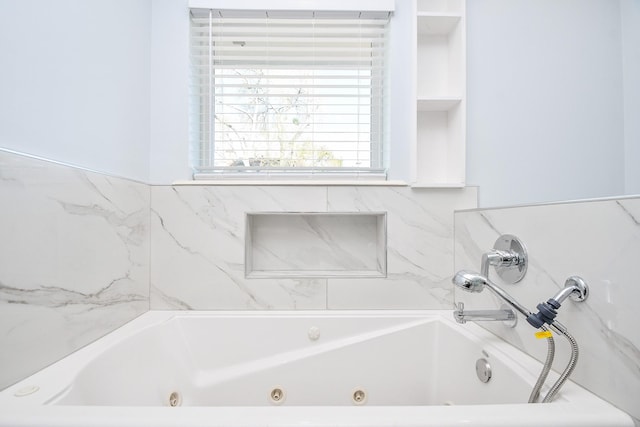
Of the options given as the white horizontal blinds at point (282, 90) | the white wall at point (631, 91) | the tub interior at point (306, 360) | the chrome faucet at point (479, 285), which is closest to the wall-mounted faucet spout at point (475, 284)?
the chrome faucet at point (479, 285)

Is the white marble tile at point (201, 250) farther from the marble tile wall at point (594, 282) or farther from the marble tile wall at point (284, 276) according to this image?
the marble tile wall at point (594, 282)

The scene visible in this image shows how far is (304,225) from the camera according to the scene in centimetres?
132

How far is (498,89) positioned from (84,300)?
5.74 feet

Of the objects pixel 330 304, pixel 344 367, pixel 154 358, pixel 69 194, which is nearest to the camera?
pixel 69 194

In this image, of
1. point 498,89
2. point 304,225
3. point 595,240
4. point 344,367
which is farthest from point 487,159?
point 344,367

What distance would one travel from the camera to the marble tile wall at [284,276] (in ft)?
3.90

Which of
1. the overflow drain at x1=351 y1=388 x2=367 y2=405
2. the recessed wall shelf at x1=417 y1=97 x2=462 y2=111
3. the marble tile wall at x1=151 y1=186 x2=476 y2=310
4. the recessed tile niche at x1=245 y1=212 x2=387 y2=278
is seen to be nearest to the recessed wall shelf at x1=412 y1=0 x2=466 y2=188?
the recessed wall shelf at x1=417 y1=97 x2=462 y2=111

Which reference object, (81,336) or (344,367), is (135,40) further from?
(344,367)

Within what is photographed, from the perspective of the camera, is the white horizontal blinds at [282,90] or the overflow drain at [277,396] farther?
the white horizontal blinds at [282,90]

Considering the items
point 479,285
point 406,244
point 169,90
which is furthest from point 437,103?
point 169,90

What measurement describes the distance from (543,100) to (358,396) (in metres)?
1.48

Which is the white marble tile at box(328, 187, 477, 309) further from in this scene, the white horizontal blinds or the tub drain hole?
the tub drain hole

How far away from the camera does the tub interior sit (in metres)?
0.95

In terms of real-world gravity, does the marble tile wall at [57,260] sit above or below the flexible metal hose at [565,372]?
above
